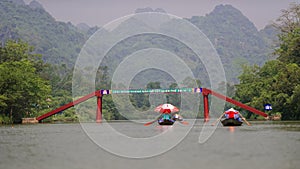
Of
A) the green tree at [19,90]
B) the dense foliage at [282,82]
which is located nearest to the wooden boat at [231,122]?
the dense foliage at [282,82]

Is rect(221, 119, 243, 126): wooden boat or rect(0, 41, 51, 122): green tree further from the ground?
rect(0, 41, 51, 122): green tree

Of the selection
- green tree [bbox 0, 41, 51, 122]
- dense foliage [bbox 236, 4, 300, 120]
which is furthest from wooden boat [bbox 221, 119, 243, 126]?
green tree [bbox 0, 41, 51, 122]

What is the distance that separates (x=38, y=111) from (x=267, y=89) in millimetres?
36528

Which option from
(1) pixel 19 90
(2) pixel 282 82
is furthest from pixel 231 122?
(1) pixel 19 90

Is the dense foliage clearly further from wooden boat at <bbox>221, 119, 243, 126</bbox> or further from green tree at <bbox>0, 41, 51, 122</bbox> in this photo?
green tree at <bbox>0, 41, 51, 122</bbox>

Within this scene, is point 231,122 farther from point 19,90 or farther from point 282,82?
A: point 19,90

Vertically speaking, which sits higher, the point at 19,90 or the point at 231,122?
the point at 19,90

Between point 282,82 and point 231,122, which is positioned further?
point 282,82

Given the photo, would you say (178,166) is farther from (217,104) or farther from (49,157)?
(217,104)

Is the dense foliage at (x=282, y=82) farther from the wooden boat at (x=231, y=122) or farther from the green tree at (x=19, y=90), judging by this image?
the green tree at (x=19, y=90)

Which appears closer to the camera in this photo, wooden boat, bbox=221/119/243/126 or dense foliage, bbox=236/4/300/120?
wooden boat, bbox=221/119/243/126

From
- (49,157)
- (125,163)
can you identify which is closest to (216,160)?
(125,163)

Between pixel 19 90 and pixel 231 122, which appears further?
Answer: pixel 19 90

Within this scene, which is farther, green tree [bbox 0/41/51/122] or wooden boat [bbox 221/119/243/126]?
green tree [bbox 0/41/51/122]
